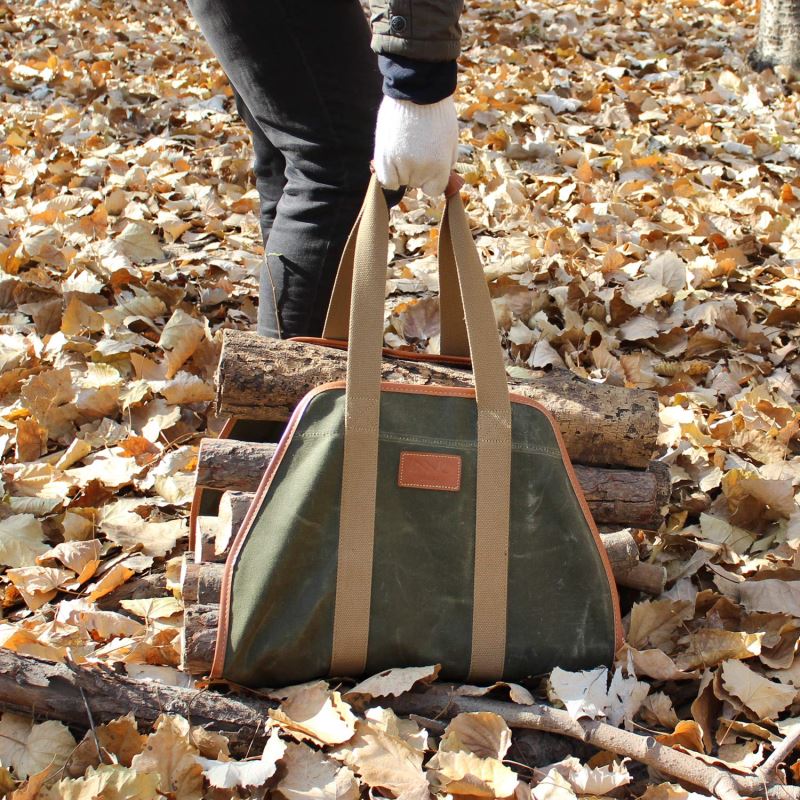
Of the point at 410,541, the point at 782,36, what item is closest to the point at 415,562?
the point at 410,541

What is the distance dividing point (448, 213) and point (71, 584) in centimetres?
118

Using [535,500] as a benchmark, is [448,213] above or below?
above

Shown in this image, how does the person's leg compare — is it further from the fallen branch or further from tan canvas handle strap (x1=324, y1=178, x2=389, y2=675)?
the fallen branch

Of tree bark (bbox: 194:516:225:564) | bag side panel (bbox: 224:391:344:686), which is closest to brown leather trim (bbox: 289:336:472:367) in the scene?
bag side panel (bbox: 224:391:344:686)

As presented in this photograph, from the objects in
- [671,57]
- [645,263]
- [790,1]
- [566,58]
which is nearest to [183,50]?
[566,58]

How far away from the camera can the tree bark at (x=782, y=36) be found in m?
5.39

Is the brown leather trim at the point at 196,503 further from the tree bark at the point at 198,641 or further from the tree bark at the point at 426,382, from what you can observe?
the tree bark at the point at 198,641

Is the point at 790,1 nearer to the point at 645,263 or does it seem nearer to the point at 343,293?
the point at 645,263

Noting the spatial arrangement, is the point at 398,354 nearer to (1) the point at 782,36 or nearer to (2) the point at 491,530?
(2) the point at 491,530

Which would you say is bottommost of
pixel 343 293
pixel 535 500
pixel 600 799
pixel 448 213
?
pixel 600 799

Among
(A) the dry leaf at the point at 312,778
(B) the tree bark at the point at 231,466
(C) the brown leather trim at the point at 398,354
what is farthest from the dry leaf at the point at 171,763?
(C) the brown leather trim at the point at 398,354

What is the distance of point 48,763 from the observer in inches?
54.7

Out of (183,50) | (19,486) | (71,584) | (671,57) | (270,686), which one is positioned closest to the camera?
(270,686)

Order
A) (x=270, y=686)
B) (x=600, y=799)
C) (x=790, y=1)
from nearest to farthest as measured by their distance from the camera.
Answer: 1. (x=600, y=799)
2. (x=270, y=686)
3. (x=790, y=1)
